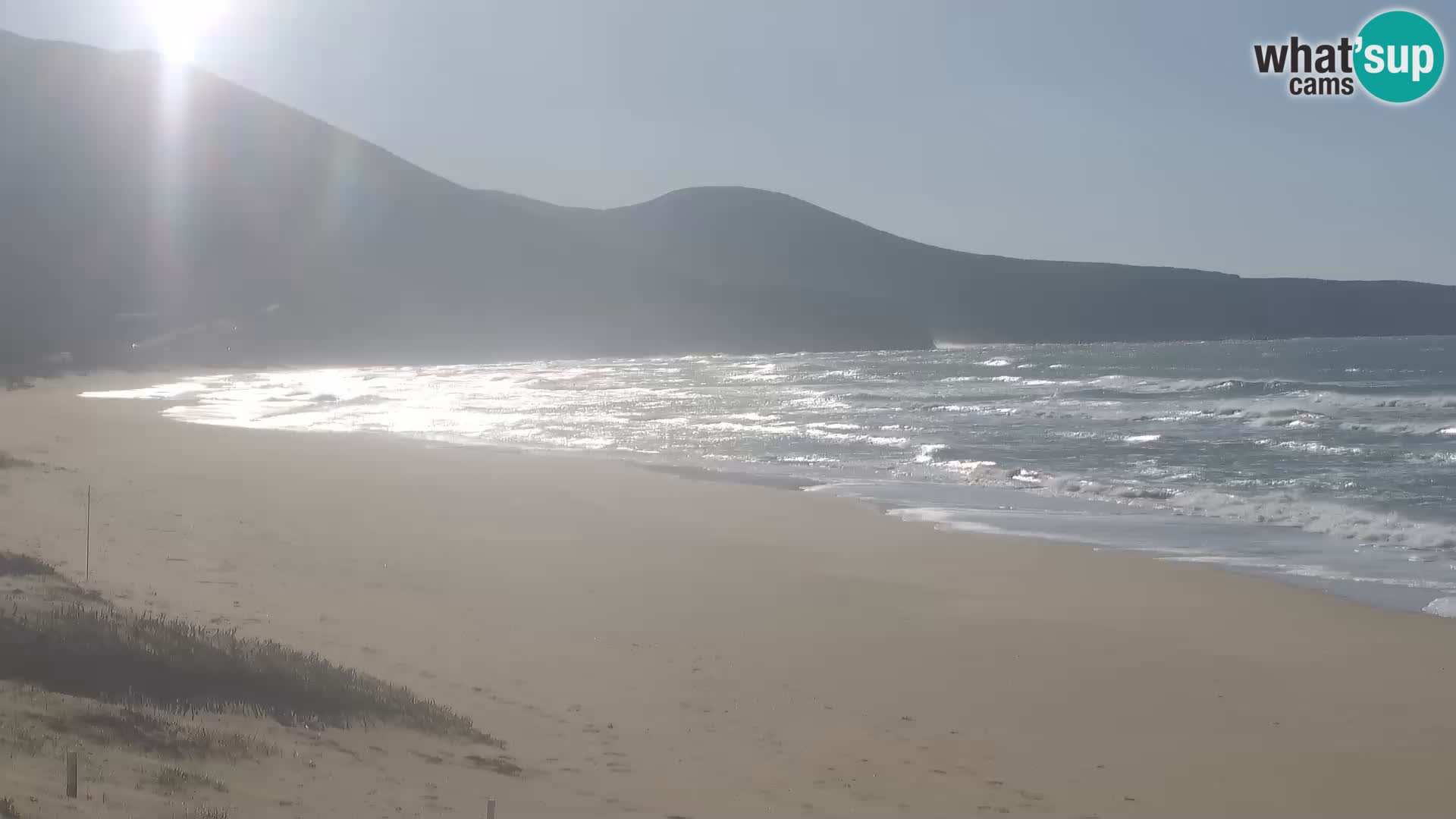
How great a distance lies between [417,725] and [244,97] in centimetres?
10449

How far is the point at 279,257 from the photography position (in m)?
85.7

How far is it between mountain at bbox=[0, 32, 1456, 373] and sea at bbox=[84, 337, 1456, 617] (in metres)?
22.7

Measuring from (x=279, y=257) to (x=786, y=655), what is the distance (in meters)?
86.5

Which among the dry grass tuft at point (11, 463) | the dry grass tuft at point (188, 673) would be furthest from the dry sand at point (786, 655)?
the dry grass tuft at point (188, 673)

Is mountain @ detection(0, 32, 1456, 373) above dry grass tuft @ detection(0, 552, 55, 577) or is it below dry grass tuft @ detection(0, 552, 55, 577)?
above

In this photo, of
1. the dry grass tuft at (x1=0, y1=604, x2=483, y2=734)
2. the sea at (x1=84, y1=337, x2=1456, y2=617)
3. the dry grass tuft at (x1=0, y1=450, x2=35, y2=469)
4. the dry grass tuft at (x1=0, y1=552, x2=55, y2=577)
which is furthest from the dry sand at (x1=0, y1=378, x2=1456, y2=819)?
the sea at (x1=84, y1=337, x2=1456, y2=617)

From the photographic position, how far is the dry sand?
4.93m

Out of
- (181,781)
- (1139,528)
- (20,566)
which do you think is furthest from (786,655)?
(1139,528)

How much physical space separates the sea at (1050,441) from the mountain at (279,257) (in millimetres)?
22690

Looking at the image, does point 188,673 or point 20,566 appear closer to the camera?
point 188,673

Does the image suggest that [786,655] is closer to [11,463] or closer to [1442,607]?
[1442,607]

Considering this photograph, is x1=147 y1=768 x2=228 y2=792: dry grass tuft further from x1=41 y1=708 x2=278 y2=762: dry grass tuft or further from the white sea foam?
the white sea foam

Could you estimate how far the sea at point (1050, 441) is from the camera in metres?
11.8

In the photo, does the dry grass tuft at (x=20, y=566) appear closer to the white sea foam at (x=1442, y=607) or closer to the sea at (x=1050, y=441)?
the sea at (x=1050, y=441)
